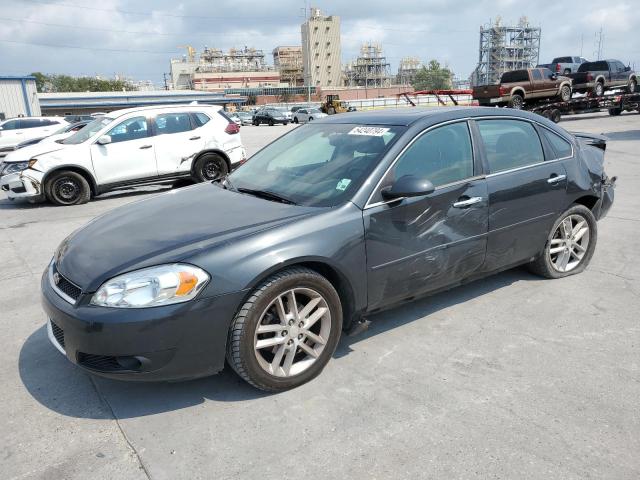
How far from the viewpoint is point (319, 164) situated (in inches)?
149

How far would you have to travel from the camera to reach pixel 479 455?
8.08ft

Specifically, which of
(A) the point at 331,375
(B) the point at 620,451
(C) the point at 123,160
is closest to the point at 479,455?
A: (B) the point at 620,451

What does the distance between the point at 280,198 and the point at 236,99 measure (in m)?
89.9

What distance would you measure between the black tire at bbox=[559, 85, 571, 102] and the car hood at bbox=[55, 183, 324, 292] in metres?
25.0

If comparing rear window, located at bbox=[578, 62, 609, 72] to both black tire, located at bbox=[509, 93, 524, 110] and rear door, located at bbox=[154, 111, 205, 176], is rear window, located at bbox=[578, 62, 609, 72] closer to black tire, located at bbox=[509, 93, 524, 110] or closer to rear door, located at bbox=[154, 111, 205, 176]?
black tire, located at bbox=[509, 93, 524, 110]

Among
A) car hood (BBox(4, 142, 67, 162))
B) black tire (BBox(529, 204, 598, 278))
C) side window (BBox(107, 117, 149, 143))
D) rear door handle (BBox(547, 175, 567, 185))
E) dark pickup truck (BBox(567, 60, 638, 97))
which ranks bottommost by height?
black tire (BBox(529, 204, 598, 278))

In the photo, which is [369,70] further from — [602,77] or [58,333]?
[58,333]

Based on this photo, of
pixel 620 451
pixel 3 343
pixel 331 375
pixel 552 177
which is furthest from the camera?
pixel 552 177

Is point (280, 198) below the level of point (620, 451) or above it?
above

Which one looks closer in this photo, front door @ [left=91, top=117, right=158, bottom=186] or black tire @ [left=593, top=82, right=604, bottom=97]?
front door @ [left=91, top=117, right=158, bottom=186]

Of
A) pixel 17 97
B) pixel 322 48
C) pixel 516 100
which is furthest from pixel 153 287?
pixel 322 48

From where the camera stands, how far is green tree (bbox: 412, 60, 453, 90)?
145m

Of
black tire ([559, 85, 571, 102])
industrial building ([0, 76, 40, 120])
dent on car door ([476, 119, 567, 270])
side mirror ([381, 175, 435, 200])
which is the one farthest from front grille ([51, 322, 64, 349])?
industrial building ([0, 76, 40, 120])

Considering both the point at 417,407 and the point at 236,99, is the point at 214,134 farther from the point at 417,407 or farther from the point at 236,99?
the point at 236,99
